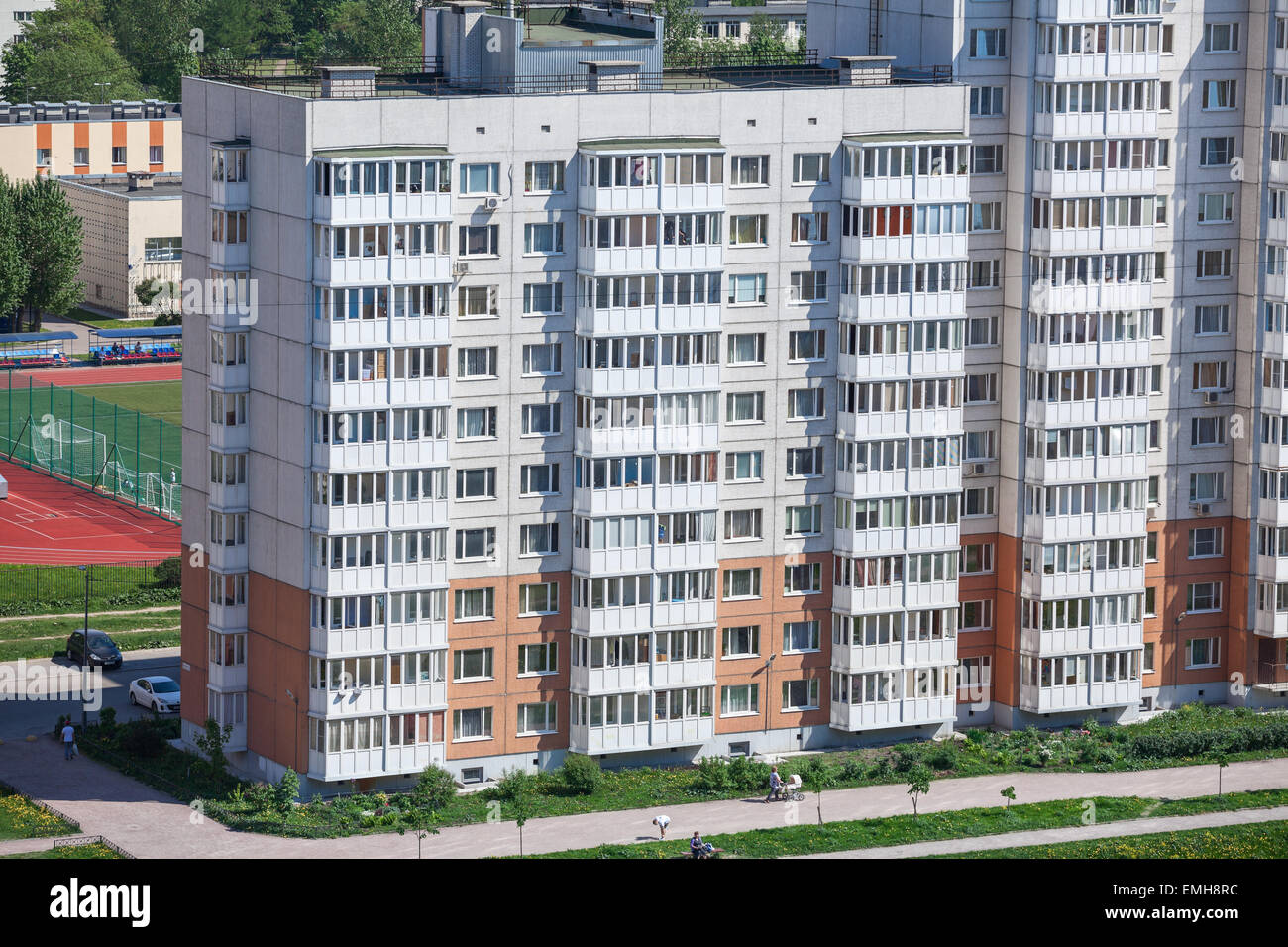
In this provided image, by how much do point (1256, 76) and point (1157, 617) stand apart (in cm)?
2375

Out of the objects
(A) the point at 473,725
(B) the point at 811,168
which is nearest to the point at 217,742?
(A) the point at 473,725

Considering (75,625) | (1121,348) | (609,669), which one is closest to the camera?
(609,669)

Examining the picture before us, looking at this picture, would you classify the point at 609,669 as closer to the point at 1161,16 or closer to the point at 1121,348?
the point at 1121,348

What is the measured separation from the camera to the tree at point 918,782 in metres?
88.9

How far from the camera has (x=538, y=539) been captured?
9125 centimetres

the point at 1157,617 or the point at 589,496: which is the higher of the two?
the point at 589,496

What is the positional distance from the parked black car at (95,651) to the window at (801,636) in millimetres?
32910

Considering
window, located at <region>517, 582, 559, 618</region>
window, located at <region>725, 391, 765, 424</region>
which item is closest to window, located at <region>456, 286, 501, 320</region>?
window, located at <region>725, 391, 765, 424</region>

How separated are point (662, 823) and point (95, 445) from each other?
77623 mm

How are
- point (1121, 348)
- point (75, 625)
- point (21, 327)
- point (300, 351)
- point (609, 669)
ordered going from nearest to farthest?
1. point (300, 351)
2. point (609, 669)
3. point (1121, 348)
4. point (75, 625)
5. point (21, 327)

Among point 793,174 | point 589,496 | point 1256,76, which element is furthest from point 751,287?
point 1256,76

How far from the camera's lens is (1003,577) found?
100188 millimetres

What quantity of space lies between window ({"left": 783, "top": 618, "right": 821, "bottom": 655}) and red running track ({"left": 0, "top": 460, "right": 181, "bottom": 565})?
4586 cm

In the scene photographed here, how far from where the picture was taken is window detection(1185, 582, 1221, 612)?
104m
